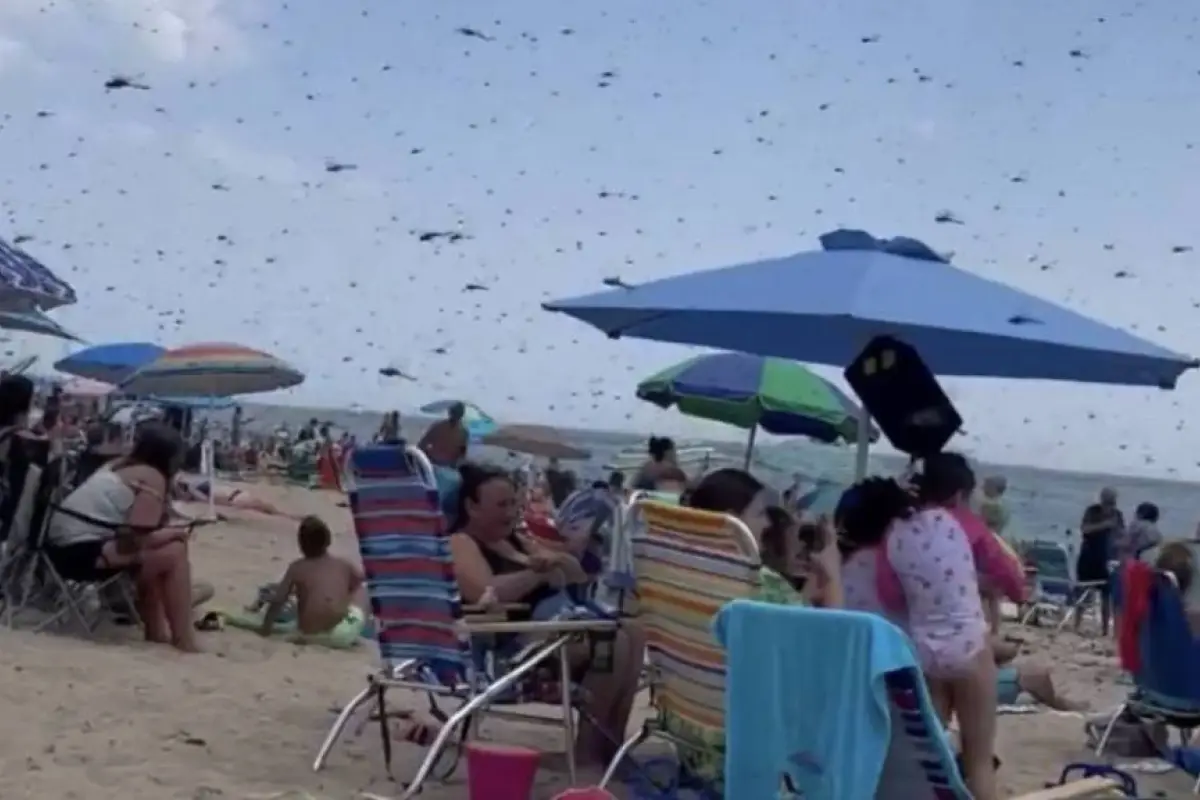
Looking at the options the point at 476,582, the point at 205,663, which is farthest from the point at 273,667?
the point at 476,582

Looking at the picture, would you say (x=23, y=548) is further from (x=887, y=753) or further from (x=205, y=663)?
(x=887, y=753)

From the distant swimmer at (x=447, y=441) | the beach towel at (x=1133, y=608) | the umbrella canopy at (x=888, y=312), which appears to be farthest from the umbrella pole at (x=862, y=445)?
the distant swimmer at (x=447, y=441)

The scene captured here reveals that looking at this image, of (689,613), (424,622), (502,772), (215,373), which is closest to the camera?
(502,772)

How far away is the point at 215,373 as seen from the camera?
1417 cm

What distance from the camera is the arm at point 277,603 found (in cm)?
774

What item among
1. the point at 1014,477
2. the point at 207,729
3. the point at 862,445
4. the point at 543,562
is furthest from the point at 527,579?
the point at 1014,477

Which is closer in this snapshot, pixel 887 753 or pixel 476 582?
pixel 887 753

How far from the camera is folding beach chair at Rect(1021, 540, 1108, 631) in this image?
14898 mm

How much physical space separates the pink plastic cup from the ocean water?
15.4 meters

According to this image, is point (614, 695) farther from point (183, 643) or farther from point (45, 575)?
point (45, 575)

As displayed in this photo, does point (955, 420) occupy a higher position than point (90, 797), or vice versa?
point (955, 420)

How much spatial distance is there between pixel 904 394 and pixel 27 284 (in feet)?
14.5

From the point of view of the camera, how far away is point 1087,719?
672 cm

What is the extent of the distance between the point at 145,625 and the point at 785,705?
4.24 m
